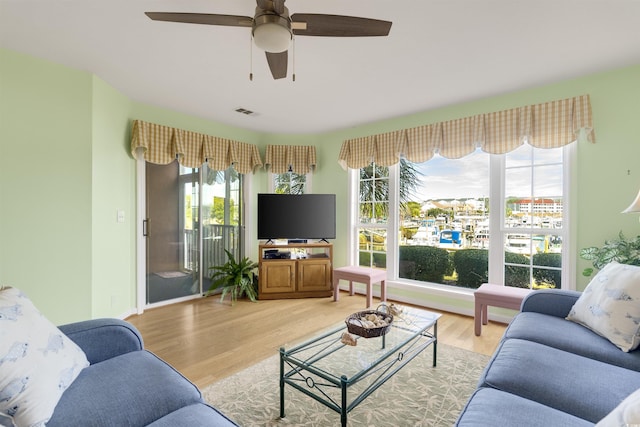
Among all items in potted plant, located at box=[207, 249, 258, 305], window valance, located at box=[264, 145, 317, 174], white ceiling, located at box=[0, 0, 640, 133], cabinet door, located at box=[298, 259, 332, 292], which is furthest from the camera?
window valance, located at box=[264, 145, 317, 174]

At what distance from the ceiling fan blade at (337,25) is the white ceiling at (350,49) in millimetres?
328

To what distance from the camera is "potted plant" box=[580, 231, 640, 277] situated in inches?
92.5

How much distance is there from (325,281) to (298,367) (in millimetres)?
2583

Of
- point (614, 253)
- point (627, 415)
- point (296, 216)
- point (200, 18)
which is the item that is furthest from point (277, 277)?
point (627, 415)

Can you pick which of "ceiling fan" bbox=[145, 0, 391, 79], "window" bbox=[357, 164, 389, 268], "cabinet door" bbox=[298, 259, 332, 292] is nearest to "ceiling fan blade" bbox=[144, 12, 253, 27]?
"ceiling fan" bbox=[145, 0, 391, 79]

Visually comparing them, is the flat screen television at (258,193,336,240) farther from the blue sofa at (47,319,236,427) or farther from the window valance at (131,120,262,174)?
the blue sofa at (47,319,236,427)

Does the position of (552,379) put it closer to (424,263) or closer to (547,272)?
(547,272)

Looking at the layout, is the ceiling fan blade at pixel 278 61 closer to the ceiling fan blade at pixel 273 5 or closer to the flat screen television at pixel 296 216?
the ceiling fan blade at pixel 273 5

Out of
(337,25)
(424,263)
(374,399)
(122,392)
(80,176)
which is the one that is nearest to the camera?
(122,392)

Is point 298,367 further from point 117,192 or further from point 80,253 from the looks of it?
point 117,192

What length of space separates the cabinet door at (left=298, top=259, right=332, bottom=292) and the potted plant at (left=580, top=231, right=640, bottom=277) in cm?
Result: 279

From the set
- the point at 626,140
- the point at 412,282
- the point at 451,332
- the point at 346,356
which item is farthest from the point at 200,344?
the point at 626,140

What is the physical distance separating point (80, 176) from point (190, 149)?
1341mm

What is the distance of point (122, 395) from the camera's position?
1175 mm
